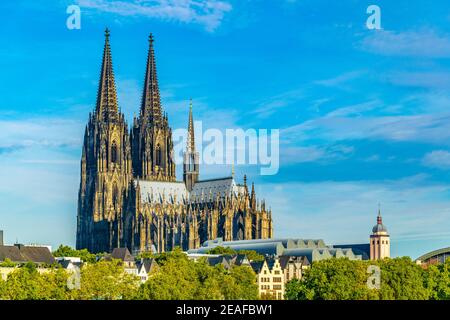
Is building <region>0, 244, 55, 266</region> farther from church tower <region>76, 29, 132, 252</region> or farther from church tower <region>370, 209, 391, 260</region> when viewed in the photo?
church tower <region>370, 209, 391, 260</region>

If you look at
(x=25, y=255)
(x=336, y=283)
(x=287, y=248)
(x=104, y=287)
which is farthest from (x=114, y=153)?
(x=336, y=283)

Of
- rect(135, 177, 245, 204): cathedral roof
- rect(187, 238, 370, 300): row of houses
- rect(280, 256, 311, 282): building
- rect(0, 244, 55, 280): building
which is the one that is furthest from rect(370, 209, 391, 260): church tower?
rect(0, 244, 55, 280): building

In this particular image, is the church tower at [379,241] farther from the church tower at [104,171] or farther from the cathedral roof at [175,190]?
the church tower at [104,171]

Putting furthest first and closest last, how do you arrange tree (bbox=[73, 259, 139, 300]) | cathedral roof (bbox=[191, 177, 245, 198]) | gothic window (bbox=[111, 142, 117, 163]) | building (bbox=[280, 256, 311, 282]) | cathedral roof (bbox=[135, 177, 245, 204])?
gothic window (bbox=[111, 142, 117, 163]), cathedral roof (bbox=[191, 177, 245, 198]), cathedral roof (bbox=[135, 177, 245, 204]), building (bbox=[280, 256, 311, 282]), tree (bbox=[73, 259, 139, 300])

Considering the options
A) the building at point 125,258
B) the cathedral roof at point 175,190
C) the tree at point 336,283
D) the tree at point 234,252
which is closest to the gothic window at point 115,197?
the cathedral roof at point 175,190

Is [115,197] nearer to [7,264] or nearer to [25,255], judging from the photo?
[25,255]

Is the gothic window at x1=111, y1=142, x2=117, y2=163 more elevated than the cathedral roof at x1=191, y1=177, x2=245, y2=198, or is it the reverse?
the gothic window at x1=111, y1=142, x2=117, y2=163

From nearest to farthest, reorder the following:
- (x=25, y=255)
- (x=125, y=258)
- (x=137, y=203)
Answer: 1. (x=25, y=255)
2. (x=125, y=258)
3. (x=137, y=203)
